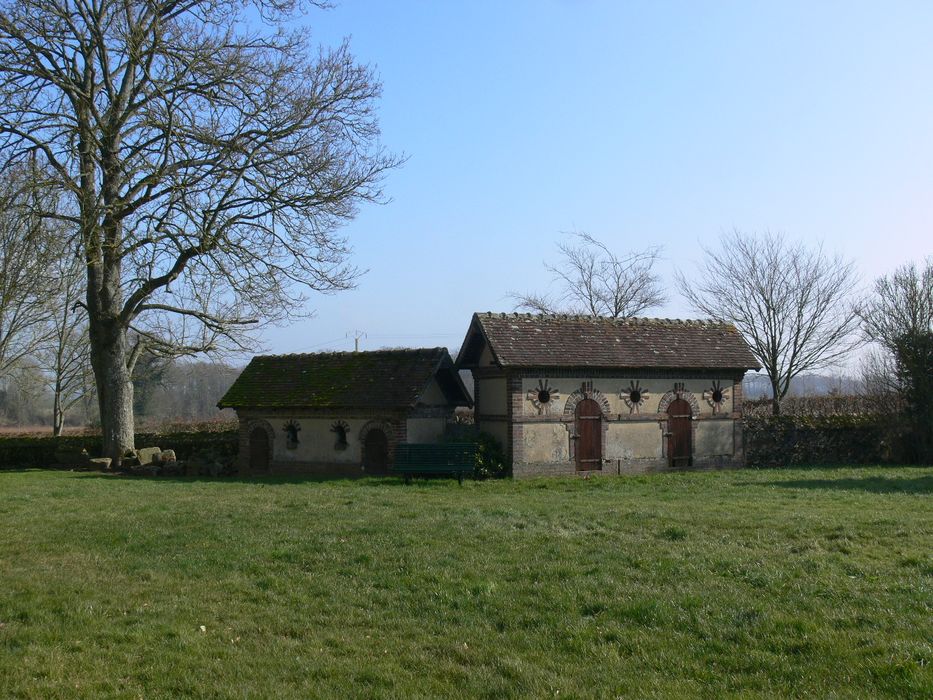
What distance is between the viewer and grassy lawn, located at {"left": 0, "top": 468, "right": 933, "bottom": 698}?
723 centimetres

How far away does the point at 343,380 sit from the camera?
2744cm

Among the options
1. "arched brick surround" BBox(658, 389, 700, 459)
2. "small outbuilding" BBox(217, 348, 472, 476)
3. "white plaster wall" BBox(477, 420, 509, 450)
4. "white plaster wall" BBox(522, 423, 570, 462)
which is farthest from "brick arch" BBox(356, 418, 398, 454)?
"arched brick surround" BBox(658, 389, 700, 459)

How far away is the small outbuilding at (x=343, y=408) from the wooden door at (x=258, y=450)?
0.10 feet

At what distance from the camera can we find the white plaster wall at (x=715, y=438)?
91.1 feet

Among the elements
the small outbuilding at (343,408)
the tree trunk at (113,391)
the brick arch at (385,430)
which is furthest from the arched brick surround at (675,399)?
the tree trunk at (113,391)

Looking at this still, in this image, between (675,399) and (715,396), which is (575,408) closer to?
(675,399)

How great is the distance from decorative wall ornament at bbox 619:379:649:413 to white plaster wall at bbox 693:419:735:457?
2.25m

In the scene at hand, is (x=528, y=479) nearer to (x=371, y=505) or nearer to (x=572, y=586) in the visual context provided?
(x=371, y=505)

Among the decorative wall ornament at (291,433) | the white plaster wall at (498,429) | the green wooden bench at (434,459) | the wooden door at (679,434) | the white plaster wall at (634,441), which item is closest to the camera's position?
the green wooden bench at (434,459)

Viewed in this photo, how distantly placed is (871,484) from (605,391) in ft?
25.0

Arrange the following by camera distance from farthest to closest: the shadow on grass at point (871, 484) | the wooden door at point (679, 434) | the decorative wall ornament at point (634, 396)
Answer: the wooden door at point (679, 434)
the decorative wall ornament at point (634, 396)
the shadow on grass at point (871, 484)

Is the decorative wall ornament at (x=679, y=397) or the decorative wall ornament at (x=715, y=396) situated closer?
the decorative wall ornament at (x=679, y=397)

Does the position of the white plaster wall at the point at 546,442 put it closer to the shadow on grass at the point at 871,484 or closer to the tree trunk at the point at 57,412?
the shadow on grass at the point at 871,484

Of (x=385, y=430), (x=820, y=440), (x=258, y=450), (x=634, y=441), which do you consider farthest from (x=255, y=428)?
(x=820, y=440)
